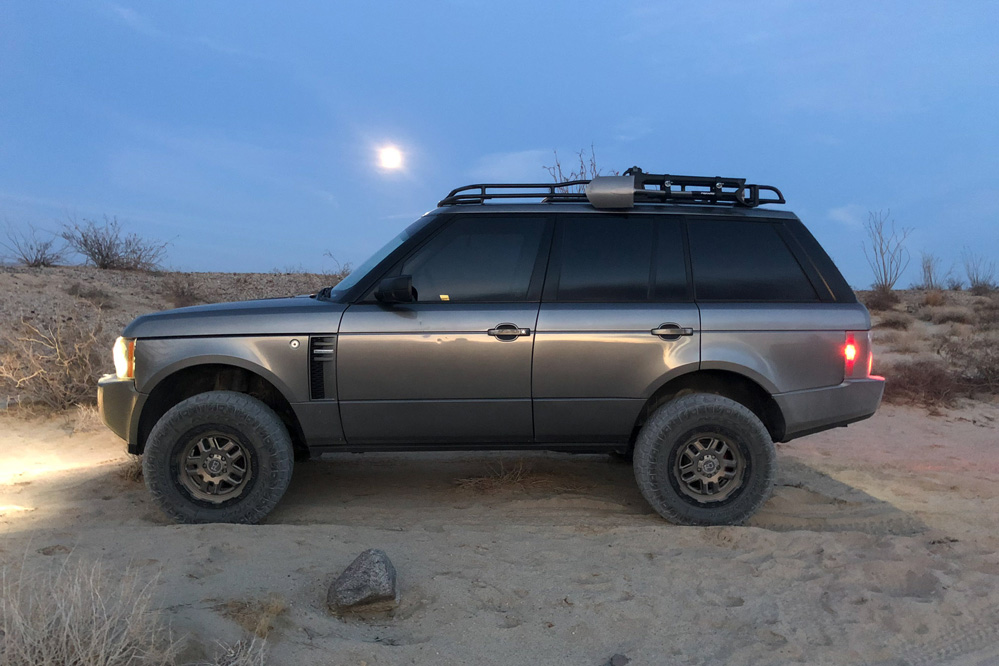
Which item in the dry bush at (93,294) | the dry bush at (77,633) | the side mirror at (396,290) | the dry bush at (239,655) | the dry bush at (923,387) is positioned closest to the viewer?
the dry bush at (77,633)

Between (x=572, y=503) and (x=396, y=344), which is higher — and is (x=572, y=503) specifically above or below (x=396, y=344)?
below

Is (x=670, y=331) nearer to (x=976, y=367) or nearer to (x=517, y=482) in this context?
(x=517, y=482)

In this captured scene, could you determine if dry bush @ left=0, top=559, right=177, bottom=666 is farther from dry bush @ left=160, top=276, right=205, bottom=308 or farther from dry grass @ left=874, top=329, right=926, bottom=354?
dry bush @ left=160, top=276, right=205, bottom=308

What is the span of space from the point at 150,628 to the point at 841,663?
2841mm

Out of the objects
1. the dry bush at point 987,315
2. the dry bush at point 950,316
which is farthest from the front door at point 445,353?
the dry bush at point 950,316

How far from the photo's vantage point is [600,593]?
144 inches

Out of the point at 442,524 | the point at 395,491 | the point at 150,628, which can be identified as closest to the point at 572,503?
the point at 442,524

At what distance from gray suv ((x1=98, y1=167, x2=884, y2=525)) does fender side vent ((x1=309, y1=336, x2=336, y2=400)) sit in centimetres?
1

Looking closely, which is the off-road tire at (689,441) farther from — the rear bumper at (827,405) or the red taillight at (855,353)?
the red taillight at (855,353)

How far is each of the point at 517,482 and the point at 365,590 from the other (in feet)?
8.11

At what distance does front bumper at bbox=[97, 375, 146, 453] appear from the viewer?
4.59 m

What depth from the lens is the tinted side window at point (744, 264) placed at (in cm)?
478

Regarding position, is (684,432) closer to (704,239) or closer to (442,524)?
(704,239)

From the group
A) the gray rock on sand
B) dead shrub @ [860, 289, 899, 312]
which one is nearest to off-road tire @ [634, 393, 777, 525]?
the gray rock on sand
